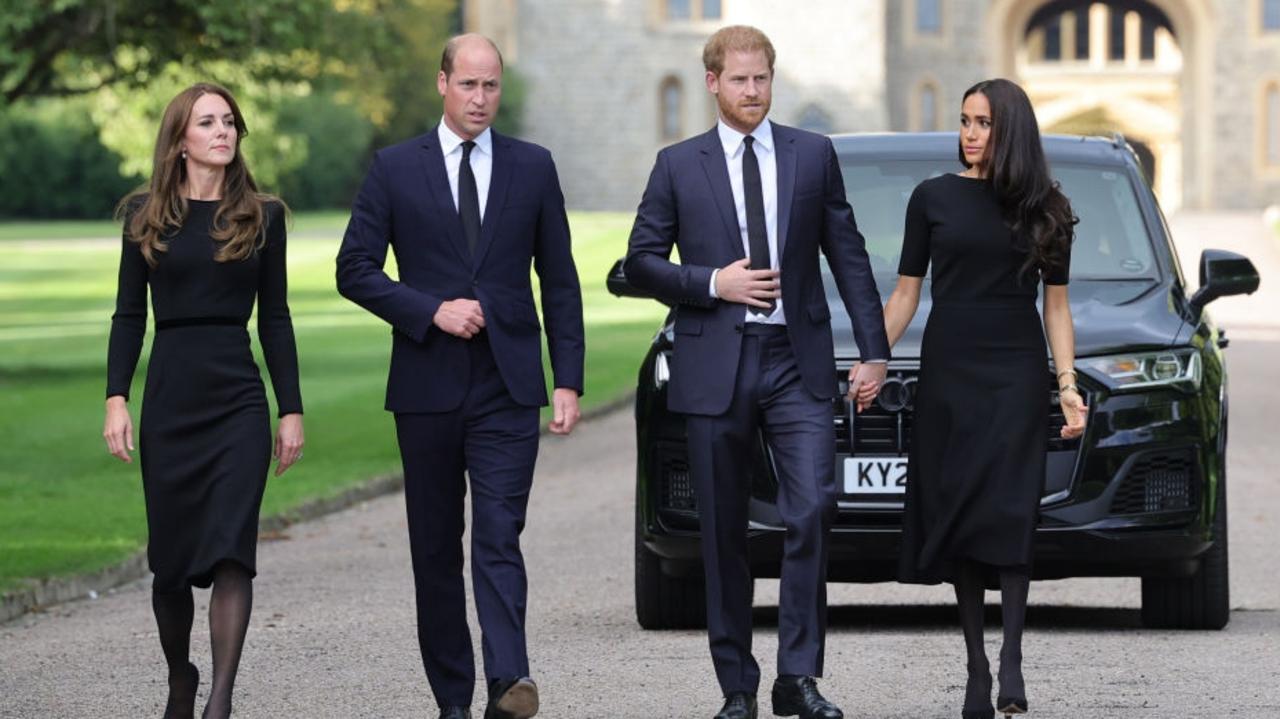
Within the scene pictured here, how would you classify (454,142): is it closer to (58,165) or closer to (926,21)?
(926,21)

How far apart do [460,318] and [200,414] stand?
28.3 inches

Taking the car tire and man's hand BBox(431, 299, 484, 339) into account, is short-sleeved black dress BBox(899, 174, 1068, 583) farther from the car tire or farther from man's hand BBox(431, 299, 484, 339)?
the car tire

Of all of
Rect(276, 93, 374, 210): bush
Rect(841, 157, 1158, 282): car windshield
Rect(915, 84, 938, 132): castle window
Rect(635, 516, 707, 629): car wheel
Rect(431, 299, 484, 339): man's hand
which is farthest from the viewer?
Rect(915, 84, 938, 132): castle window

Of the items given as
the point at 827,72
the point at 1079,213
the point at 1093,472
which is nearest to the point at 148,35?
the point at 1079,213

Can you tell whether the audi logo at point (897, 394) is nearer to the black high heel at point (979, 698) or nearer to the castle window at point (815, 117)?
the black high heel at point (979, 698)

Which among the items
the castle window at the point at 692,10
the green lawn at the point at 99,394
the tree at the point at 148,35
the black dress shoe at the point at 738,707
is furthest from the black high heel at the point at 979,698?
the castle window at the point at 692,10

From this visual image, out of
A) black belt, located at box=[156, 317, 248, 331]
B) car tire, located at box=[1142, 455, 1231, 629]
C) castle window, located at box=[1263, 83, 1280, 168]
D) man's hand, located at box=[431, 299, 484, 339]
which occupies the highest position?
black belt, located at box=[156, 317, 248, 331]

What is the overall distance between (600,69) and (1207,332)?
7135 centimetres

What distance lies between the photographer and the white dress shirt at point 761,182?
6996 mm

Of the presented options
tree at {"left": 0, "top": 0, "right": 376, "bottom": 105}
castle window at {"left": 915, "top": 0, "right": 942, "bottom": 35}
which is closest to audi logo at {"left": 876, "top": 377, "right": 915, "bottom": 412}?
tree at {"left": 0, "top": 0, "right": 376, "bottom": 105}

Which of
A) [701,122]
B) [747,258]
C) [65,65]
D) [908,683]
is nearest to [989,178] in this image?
[747,258]

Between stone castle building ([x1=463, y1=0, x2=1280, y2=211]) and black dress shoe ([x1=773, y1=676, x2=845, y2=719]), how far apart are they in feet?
232

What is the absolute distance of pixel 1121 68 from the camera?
88938 millimetres

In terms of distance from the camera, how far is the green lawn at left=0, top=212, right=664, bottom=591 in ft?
43.3
